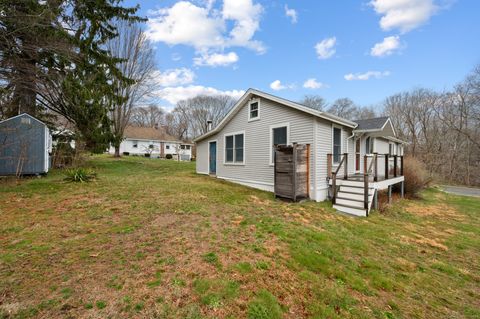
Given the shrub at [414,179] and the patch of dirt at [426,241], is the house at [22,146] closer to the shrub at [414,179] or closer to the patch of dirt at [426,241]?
the patch of dirt at [426,241]

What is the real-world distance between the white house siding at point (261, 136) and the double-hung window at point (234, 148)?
250 mm

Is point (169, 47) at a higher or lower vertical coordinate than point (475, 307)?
higher

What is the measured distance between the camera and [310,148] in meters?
8.46

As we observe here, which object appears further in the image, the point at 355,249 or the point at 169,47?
the point at 169,47

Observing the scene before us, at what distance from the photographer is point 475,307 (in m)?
3.01

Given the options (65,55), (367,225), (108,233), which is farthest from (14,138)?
(367,225)

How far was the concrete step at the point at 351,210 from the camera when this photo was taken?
7.14 m

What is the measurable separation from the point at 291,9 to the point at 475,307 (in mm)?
12479

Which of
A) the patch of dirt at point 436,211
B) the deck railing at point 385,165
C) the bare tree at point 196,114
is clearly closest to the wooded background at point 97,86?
the deck railing at point 385,165

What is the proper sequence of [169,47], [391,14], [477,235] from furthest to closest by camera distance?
1. [169,47]
2. [391,14]
3. [477,235]

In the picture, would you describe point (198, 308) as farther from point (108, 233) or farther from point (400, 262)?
point (400, 262)

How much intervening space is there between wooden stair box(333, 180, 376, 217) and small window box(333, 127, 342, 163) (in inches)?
62.3

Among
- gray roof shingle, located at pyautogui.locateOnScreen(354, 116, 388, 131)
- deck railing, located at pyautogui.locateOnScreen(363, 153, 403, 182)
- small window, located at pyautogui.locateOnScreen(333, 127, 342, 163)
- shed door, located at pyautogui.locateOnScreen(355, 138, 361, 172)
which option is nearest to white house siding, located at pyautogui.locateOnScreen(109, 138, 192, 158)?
shed door, located at pyautogui.locateOnScreen(355, 138, 361, 172)

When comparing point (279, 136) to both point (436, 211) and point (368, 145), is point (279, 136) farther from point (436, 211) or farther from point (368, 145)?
point (436, 211)
